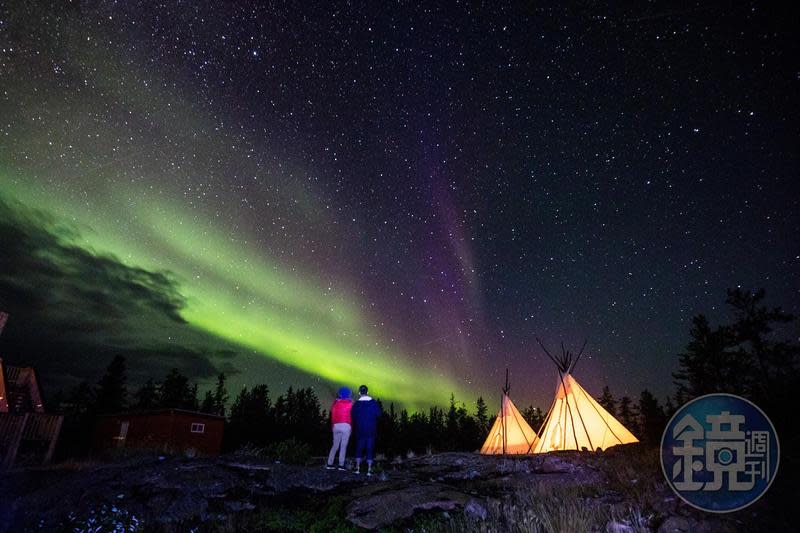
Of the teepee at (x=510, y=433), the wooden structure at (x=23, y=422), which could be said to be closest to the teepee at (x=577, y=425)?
the teepee at (x=510, y=433)

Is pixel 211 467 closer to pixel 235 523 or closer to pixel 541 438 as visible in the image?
pixel 235 523

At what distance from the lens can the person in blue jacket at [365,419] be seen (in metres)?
10.0

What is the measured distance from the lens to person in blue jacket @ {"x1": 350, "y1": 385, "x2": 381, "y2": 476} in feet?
32.8

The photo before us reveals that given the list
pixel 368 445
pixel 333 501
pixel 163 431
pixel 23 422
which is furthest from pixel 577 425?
pixel 23 422

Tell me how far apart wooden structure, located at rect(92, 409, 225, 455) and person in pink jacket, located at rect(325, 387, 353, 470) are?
16.8 meters

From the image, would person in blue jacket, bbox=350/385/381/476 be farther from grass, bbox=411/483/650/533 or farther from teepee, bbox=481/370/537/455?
teepee, bbox=481/370/537/455

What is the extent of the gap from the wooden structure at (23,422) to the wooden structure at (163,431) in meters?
4.17

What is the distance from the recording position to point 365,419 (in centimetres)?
999

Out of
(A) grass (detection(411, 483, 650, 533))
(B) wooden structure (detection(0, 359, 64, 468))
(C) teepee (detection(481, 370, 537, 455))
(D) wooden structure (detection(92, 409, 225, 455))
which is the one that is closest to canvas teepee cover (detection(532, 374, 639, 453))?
(C) teepee (detection(481, 370, 537, 455))

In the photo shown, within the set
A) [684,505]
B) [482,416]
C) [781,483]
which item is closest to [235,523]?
[684,505]

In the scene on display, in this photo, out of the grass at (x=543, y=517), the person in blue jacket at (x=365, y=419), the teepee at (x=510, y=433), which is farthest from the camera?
the teepee at (x=510, y=433)

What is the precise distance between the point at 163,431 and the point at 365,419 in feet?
64.4

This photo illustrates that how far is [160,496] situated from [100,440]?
25.4 m
